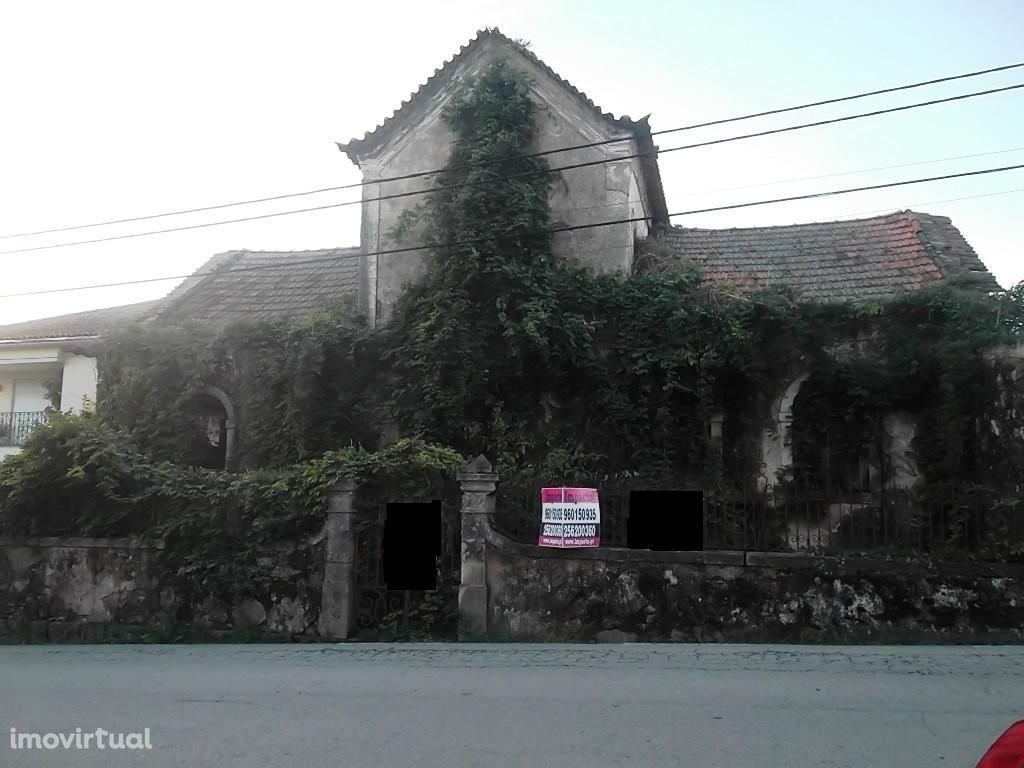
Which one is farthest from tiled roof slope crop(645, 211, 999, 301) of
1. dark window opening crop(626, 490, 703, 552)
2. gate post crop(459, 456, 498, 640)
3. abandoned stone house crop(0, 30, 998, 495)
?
gate post crop(459, 456, 498, 640)

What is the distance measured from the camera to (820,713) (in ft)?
22.3

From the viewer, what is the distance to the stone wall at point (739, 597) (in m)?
10.0

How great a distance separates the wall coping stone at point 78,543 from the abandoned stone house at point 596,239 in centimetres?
427

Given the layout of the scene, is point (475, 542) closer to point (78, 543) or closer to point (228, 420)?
point (78, 543)

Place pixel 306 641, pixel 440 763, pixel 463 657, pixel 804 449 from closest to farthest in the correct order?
pixel 440 763, pixel 463 657, pixel 306 641, pixel 804 449

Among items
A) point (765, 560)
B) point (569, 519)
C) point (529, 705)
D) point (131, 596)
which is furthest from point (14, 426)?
point (529, 705)

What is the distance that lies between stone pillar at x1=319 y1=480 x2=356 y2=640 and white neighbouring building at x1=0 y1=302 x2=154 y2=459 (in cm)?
860

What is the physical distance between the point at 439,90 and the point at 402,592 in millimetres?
9911

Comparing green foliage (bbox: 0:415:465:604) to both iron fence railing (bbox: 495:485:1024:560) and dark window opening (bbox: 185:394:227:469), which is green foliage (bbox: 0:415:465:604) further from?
dark window opening (bbox: 185:394:227:469)

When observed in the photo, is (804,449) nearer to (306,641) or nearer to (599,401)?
(599,401)

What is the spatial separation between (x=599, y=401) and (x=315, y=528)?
5234 millimetres

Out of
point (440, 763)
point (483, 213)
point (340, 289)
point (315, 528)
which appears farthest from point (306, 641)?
point (340, 289)

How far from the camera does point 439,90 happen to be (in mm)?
16938

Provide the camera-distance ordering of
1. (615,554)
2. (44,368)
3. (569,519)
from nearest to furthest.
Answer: (615,554) < (569,519) < (44,368)
